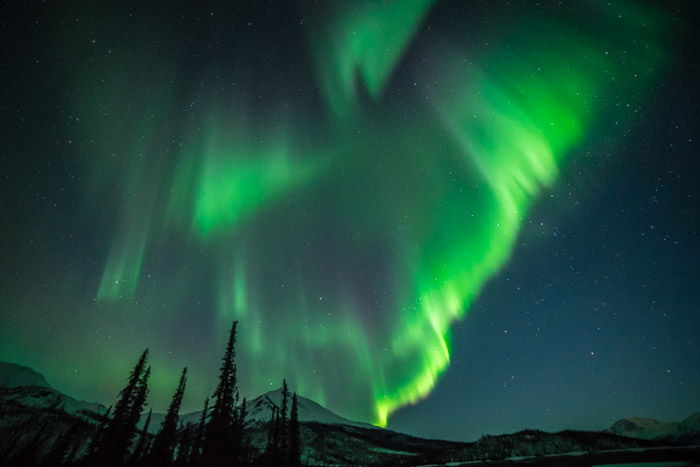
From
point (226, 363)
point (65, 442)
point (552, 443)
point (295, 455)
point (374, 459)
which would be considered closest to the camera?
point (226, 363)

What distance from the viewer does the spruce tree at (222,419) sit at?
34.3m

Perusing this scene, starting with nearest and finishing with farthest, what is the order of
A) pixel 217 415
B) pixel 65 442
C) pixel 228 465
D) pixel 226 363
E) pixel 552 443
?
pixel 228 465 → pixel 217 415 → pixel 226 363 → pixel 65 442 → pixel 552 443

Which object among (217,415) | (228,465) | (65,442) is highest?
(65,442)

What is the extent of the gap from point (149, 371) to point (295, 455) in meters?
25.0

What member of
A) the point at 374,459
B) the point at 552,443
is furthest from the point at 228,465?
the point at 552,443

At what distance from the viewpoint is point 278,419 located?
1982 inches

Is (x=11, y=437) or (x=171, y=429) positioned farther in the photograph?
(x=11, y=437)

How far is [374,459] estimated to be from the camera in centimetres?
18888

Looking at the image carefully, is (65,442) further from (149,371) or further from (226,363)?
(226,363)

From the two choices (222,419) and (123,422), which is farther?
(123,422)

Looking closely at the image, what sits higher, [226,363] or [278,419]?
[226,363]

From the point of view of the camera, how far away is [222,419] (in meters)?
→ 35.2

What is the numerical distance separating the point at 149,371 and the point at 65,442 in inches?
1052

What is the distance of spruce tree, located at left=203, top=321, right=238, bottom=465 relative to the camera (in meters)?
34.3
